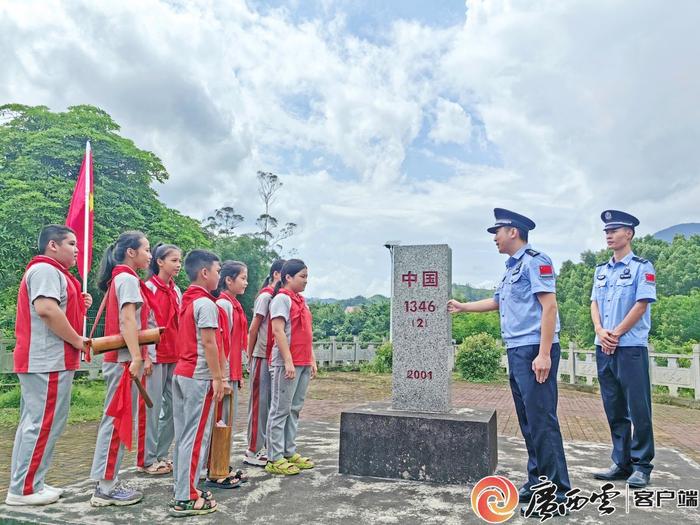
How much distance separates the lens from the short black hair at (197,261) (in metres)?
3.88

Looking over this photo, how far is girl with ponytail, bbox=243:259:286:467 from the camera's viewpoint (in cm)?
487

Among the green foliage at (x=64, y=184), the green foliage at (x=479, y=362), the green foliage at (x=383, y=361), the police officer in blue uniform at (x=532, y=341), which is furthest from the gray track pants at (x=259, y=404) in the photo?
the green foliage at (x=383, y=361)

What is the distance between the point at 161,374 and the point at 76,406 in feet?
16.2

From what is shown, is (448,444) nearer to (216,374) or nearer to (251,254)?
(216,374)

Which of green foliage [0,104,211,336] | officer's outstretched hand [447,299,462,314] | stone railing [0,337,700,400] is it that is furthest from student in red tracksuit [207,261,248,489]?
green foliage [0,104,211,336]

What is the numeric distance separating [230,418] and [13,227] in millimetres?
10407

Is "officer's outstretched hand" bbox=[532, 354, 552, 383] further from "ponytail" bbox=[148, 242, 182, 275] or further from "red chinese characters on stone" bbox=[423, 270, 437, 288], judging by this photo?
"ponytail" bbox=[148, 242, 182, 275]

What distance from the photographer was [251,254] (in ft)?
73.7

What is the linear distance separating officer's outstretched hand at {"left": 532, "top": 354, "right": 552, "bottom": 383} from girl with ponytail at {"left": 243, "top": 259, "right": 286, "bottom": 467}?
223 cm

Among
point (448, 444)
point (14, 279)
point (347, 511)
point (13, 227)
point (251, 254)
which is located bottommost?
point (347, 511)

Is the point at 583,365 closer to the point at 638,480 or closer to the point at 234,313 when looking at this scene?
the point at 638,480

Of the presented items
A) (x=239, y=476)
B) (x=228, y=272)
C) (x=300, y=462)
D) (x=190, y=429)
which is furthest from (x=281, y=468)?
(x=228, y=272)

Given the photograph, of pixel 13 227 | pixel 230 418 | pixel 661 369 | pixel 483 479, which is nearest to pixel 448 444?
pixel 483 479

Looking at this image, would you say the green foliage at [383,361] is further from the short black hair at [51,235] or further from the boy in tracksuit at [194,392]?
the short black hair at [51,235]
